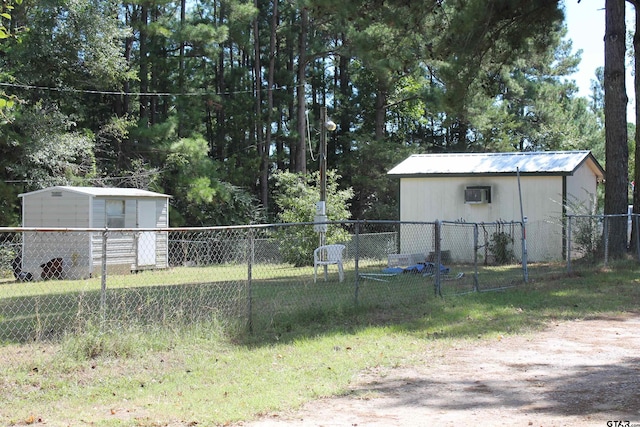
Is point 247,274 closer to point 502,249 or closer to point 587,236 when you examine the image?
point 587,236

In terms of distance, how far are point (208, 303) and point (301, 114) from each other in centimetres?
2366

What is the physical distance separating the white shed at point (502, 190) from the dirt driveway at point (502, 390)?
11418 mm

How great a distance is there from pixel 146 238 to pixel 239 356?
1406cm

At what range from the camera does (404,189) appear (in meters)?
22.3

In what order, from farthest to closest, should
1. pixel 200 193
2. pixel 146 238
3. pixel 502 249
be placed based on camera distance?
1. pixel 200 193
2. pixel 146 238
3. pixel 502 249

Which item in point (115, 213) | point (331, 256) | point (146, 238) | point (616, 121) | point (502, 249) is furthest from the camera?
point (146, 238)

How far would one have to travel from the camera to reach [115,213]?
1997 cm

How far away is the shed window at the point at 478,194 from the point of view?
20.7 m

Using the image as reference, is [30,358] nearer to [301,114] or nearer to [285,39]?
[301,114]

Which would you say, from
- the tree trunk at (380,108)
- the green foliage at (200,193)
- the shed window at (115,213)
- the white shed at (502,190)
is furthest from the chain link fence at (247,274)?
the tree trunk at (380,108)

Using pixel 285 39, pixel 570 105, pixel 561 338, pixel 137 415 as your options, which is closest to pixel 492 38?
pixel 561 338

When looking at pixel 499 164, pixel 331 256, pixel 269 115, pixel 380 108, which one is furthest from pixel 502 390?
pixel 380 108

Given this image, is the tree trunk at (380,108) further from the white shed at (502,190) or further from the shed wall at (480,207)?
the shed wall at (480,207)

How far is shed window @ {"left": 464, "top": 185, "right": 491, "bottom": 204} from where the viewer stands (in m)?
20.7
